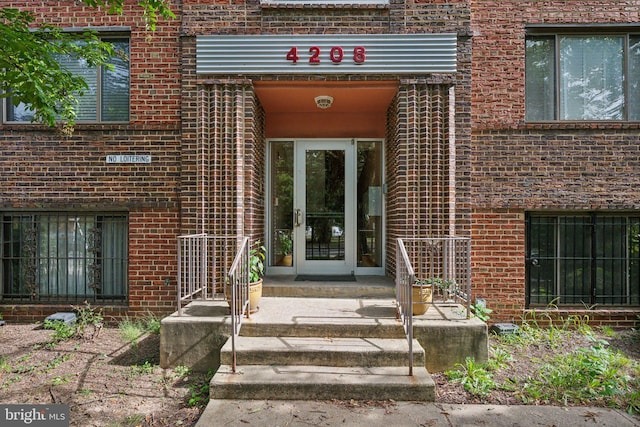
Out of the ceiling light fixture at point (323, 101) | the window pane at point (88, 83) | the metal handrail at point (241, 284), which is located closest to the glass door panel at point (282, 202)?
the ceiling light fixture at point (323, 101)

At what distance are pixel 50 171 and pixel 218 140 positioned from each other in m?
2.59

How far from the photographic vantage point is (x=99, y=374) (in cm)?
399

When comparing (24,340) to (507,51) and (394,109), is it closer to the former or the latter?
(394,109)

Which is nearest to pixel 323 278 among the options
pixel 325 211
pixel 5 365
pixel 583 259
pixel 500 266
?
pixel 325 211

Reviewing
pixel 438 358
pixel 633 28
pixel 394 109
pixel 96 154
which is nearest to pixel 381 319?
pixel 438 358

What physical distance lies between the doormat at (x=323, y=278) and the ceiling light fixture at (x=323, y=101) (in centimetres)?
275

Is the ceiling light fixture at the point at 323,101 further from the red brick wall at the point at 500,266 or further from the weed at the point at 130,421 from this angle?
the weed at the point at 130,421

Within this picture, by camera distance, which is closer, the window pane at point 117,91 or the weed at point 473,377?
the weed at point 473,377

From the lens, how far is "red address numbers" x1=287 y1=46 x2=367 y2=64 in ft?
16.6

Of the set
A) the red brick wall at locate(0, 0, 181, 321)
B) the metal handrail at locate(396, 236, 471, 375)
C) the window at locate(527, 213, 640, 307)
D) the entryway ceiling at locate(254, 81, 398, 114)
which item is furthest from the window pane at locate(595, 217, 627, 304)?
the red brick wall at locate(0, 0, 181, 321)

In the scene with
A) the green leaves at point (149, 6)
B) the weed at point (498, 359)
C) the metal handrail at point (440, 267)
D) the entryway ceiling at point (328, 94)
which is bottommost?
the weed at point (498, 359)

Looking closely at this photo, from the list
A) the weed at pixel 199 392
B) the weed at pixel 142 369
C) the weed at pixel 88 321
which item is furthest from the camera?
the weed at pixel 88 321

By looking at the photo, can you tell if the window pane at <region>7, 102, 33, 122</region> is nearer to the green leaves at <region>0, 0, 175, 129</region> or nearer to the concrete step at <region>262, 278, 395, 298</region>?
the green leaves at <region>0, 0, 175, 129</region>

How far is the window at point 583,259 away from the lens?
18.2ft
